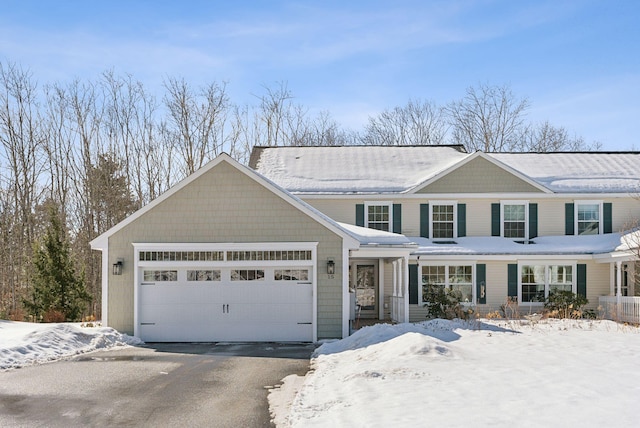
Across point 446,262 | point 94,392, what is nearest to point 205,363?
point 94,392

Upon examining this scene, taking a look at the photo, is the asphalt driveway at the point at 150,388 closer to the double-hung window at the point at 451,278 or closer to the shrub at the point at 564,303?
the double-hung window at the point at 451,278

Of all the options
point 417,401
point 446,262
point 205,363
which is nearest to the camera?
point 417,401

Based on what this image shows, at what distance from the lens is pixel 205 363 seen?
13750 mm

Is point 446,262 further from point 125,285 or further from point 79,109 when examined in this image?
point 79,109

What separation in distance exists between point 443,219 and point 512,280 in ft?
10.6

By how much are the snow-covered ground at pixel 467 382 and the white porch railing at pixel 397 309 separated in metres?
4.26

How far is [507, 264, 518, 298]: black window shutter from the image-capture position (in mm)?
22922

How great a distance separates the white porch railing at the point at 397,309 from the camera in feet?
66.4

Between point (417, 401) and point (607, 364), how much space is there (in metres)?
4.44

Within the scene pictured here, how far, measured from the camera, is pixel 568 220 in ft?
79.0

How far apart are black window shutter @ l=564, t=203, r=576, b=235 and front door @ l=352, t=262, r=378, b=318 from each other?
709cm

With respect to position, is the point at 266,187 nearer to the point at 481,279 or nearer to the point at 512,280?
the point at 481,279

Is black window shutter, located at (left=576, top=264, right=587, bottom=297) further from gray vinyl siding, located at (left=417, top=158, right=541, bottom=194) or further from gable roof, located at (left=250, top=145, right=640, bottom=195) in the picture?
gray vinyl siding, located at (left=417, top=158, right=541, bottom=194)

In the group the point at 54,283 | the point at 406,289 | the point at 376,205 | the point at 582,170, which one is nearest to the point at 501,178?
the point at 582,170
